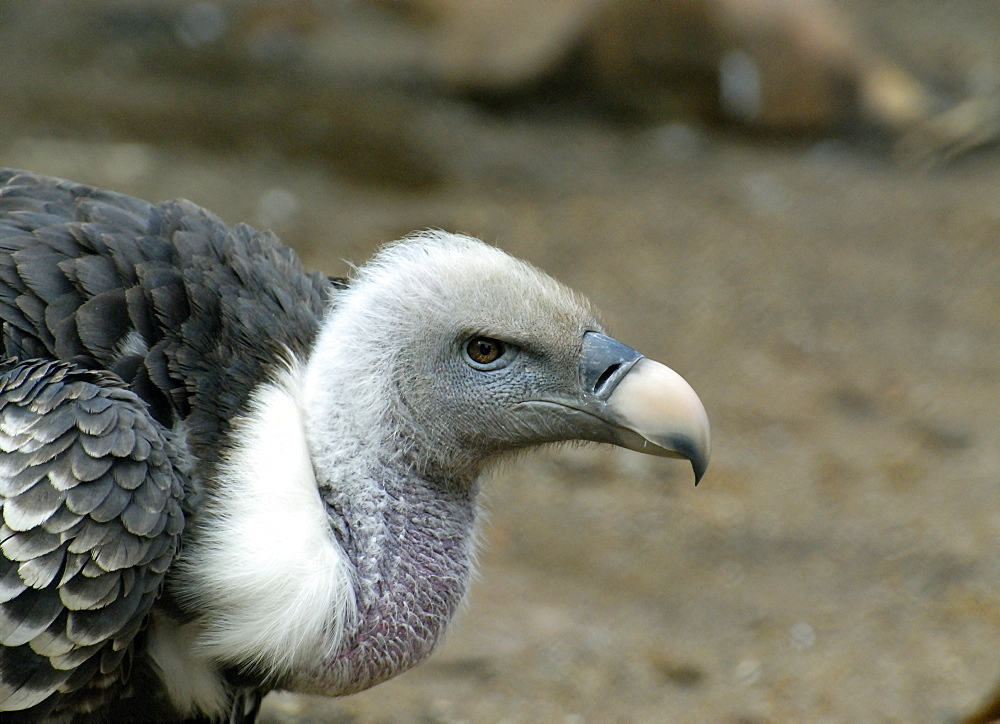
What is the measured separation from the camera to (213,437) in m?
3.52

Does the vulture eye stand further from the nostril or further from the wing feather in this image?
the wing feather

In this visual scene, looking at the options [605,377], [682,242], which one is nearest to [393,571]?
[605,377]

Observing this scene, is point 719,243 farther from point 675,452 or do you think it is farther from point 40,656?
point 40,656

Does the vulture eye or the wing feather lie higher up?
the vulture eye

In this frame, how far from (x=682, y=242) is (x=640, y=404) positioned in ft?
20.5

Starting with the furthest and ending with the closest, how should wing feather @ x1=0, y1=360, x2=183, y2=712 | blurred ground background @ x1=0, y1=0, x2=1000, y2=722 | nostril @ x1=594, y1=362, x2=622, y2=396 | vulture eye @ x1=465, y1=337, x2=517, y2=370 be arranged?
1. blurred ground background @ x1=0, y1=0, x2=1000, y2=722
2. vulture eye @ x1=465, y1=337, x2=517, y2=370
3. nostril @ x1=594, y1=362, x2=622, y2=396
4. wing feather @ x1=0, y1=360, x2=183, y2=712

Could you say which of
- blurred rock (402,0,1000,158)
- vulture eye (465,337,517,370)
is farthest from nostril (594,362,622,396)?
blurred rock (402,0,1000,158)

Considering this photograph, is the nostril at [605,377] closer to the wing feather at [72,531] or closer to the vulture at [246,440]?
the vulture at [246,440]

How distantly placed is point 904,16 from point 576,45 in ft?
14.8

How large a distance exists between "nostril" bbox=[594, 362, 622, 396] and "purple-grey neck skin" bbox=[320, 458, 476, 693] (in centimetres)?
65

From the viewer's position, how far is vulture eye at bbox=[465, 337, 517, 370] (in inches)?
146

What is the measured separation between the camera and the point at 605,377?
141 inches

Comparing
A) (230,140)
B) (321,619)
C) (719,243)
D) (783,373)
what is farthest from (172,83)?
(321,619)

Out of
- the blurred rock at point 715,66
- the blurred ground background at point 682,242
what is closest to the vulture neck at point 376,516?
the blurred ground background at point 682,242
